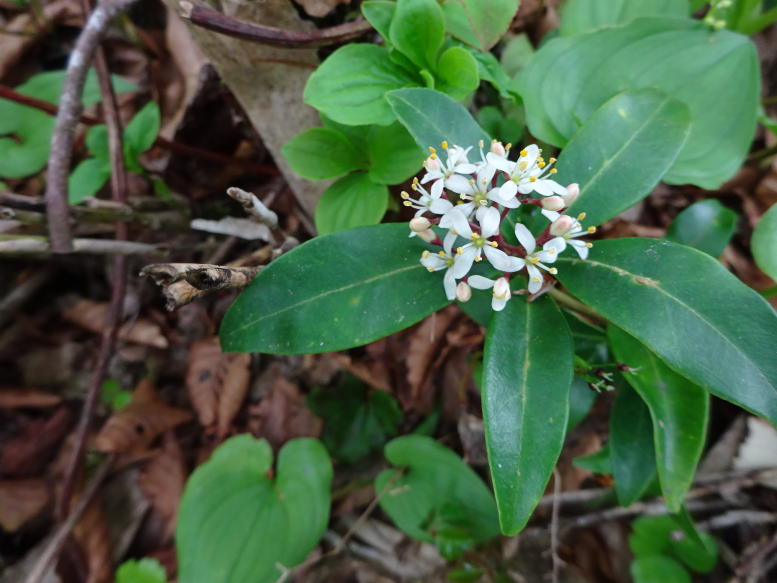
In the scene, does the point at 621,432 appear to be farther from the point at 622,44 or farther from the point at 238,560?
the point at 238,560

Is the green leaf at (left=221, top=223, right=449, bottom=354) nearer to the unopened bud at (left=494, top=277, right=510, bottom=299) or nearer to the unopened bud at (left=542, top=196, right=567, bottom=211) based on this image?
the unopened bud at (left=494, top=277, right=510, bottom=299)

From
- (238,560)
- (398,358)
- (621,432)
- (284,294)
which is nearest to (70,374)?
(238,560)

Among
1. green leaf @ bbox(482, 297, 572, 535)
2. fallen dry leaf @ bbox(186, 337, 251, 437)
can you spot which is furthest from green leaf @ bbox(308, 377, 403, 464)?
green leaf @ bbox(482, 297, 572, 535)

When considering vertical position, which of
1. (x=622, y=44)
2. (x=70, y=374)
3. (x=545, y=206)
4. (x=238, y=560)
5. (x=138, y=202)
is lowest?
(x=70, y=374)

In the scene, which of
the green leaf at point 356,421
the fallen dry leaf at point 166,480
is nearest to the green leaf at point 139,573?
the fallen dry leaf at point 166,480

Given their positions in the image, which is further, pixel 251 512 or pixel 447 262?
pixel 251 512

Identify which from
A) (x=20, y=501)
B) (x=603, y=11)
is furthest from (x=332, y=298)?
(x=20, y=501)

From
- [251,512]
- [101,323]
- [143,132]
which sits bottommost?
[101,323]

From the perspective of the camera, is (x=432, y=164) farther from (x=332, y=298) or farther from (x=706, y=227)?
(x=706, y=227)
